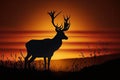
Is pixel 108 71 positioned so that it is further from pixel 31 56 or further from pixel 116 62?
pixel 31 56

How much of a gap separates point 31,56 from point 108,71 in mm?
3357

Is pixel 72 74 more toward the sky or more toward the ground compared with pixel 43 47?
more toward the ground

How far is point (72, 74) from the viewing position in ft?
51.0

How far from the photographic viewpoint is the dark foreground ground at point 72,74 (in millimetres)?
14789

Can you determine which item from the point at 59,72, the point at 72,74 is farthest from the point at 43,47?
the point at 72,74

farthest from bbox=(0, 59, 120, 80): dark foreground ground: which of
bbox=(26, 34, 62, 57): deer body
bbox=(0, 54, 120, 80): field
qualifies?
bbox=(26, 34, 62, 57): deer body

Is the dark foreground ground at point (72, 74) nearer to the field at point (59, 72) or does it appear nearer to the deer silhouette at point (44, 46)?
→ the field at point (59, 72)

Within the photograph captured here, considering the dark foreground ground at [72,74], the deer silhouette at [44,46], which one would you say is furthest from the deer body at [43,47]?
the dark foreground ground at [72,74]

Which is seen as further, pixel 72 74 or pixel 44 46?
pixel 44 46

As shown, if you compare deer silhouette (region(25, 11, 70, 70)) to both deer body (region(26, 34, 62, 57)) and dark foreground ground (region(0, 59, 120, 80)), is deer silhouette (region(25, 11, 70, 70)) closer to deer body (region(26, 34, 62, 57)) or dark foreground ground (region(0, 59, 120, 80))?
deer body (region(26, 34, 62, 57))

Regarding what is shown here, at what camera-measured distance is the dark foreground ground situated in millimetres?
14789

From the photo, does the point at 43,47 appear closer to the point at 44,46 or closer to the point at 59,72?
the point at 44,46

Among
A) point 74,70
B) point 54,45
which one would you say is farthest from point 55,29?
point 74,70

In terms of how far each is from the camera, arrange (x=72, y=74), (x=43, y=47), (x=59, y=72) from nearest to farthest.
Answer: (x=72, y=74), (x=59, y=72), (x=43, y=47)
